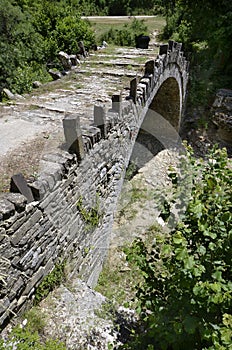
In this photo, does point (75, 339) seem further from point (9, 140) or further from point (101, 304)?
point (9, 140)

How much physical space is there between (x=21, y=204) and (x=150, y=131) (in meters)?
9.28

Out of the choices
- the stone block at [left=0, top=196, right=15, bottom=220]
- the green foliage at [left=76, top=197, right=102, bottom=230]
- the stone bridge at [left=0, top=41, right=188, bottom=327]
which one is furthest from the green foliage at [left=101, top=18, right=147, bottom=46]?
the stone block at [left=0, top=196, right=15, bottom=220]

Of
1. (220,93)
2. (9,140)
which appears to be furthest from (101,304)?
(220,93)

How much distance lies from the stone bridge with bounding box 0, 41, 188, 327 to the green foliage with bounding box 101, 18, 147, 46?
285 inches

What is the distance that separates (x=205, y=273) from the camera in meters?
2.39

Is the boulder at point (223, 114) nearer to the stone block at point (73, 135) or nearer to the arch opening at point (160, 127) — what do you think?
the arch opening at point (160, 127)

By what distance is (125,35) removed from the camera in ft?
44.0

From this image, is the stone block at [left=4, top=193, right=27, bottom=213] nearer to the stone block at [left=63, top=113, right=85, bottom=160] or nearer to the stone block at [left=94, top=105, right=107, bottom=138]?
the stone block at [left=63, top=113, right=85, bottom=160]

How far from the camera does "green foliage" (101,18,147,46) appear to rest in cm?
1334

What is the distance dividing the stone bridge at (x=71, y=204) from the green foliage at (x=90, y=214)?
15mm

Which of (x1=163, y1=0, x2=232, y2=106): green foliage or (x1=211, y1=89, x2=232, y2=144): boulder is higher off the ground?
(x1=163, y1=0, x2=232, y2=106): green foliage

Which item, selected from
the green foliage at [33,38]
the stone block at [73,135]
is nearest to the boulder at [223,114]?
the green foliage at [33,38]

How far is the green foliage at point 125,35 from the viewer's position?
13344 mm

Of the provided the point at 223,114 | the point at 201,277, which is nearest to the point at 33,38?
the point at 223,114
